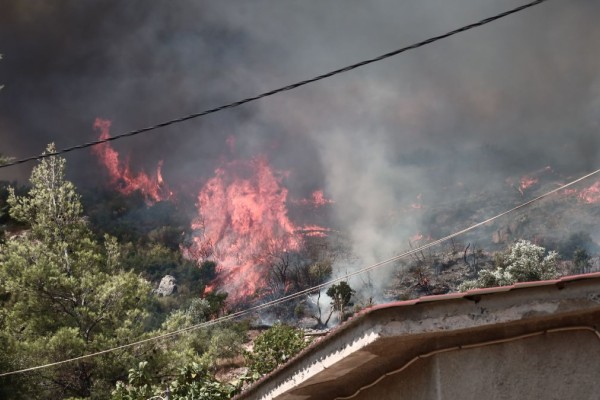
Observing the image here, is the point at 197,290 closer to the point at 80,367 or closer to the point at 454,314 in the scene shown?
the point at 80,367

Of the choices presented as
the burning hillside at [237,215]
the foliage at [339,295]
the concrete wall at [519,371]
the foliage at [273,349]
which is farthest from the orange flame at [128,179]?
the concrete wall at [519,371]

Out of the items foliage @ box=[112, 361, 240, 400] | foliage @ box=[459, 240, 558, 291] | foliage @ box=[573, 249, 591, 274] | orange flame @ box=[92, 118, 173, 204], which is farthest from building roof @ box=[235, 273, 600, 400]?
orange flame @ box=[92, 118, 173, 204]

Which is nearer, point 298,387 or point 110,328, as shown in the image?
point 298,387

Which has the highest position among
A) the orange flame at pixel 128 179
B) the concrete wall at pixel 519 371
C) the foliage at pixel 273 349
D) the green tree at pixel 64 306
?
the orange flame at pixel 128 179

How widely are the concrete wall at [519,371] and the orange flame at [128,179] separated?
81.9 metres

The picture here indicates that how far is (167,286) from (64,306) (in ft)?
120

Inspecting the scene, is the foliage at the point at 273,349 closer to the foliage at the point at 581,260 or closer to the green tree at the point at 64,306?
the green tree at the point at 64,306

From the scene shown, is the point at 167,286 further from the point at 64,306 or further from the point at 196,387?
the point at 196,387

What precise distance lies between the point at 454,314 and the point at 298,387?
5.65ft

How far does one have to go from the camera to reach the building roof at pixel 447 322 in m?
5.05

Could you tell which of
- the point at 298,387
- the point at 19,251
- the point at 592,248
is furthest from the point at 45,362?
the point at 592,248

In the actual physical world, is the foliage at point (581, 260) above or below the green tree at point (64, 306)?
above

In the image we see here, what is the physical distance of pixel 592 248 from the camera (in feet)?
202

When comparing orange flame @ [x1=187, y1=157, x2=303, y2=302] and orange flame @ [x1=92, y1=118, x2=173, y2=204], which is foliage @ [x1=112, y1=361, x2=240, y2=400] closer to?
orange flame @ [x1=187, y1=157, x2=303, y2=302]
